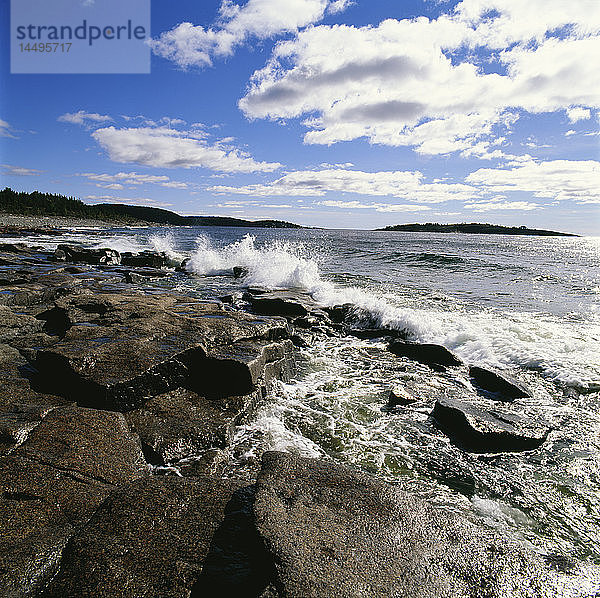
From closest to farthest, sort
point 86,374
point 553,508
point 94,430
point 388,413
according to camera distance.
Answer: point 553,508, point 94,430, point 86,374, point 388,413

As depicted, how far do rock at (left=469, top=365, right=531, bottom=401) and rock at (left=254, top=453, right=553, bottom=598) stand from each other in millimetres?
3896

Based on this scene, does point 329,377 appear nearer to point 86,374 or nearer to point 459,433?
point 459,433

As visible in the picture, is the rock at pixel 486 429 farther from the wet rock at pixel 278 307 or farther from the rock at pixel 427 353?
the wet rock at pixel 278 307

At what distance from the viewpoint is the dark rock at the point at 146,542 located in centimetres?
240

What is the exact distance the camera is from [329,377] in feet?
23.9

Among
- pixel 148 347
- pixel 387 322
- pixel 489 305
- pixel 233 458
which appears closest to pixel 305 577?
pixel 233 458

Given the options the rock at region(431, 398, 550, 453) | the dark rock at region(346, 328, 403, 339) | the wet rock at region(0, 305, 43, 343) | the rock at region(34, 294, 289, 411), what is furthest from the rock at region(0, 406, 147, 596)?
the dark rock at region(346, 328, 403, 339)

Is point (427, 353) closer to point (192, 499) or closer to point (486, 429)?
point (486, 429)

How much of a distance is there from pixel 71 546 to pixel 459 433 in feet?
15.5

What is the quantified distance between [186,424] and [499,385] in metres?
5.56

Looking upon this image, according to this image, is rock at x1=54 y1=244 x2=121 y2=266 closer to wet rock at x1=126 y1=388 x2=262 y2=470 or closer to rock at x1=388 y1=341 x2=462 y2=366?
rock at x1=388 y1=341 x2=462 y2=366

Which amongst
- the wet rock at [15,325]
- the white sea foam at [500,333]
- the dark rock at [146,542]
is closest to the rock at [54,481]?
the dark rock at [146,542]

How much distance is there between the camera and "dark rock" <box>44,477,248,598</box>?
240cm

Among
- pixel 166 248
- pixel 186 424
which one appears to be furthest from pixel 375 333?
pixel 166 248
